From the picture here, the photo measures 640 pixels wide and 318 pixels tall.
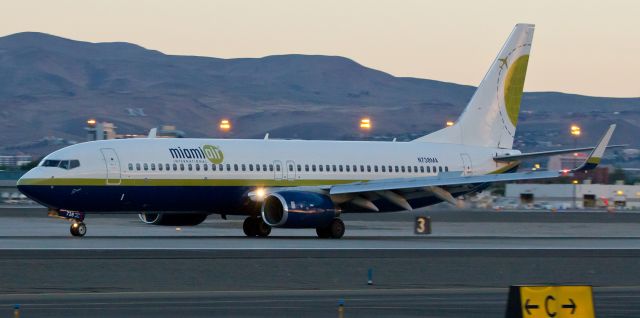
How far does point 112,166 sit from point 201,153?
12.1 ft

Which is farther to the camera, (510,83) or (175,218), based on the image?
(510,83)

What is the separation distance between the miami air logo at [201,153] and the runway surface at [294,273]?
2985 millimetres

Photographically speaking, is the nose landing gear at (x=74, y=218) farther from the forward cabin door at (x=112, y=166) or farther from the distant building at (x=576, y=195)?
the distant building at (x=576, y=195)

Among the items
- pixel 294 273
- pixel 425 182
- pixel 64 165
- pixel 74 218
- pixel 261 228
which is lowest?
pixel 294 273

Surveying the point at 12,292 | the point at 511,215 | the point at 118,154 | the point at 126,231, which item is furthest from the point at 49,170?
the point at 511,215

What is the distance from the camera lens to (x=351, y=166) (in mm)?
51844

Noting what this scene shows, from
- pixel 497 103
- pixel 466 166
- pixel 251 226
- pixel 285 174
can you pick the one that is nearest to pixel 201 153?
pixel 285 174

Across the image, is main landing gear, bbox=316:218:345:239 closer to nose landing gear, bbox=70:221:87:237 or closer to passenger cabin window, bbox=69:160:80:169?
nose landing gear, bbox=70:221:87:237

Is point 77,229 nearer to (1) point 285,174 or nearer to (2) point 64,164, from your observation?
(2) point 64,164

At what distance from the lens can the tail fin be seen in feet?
186

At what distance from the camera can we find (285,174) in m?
49.8

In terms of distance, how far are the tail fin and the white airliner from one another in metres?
0.04

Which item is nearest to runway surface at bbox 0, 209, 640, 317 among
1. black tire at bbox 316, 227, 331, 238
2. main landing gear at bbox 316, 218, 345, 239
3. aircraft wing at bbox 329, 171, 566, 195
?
black tire at bbox 316, 227, 331, 238

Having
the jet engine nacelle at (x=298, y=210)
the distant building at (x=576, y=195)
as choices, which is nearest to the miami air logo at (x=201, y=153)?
the jet engine nacelle at (x=298, y=210)
